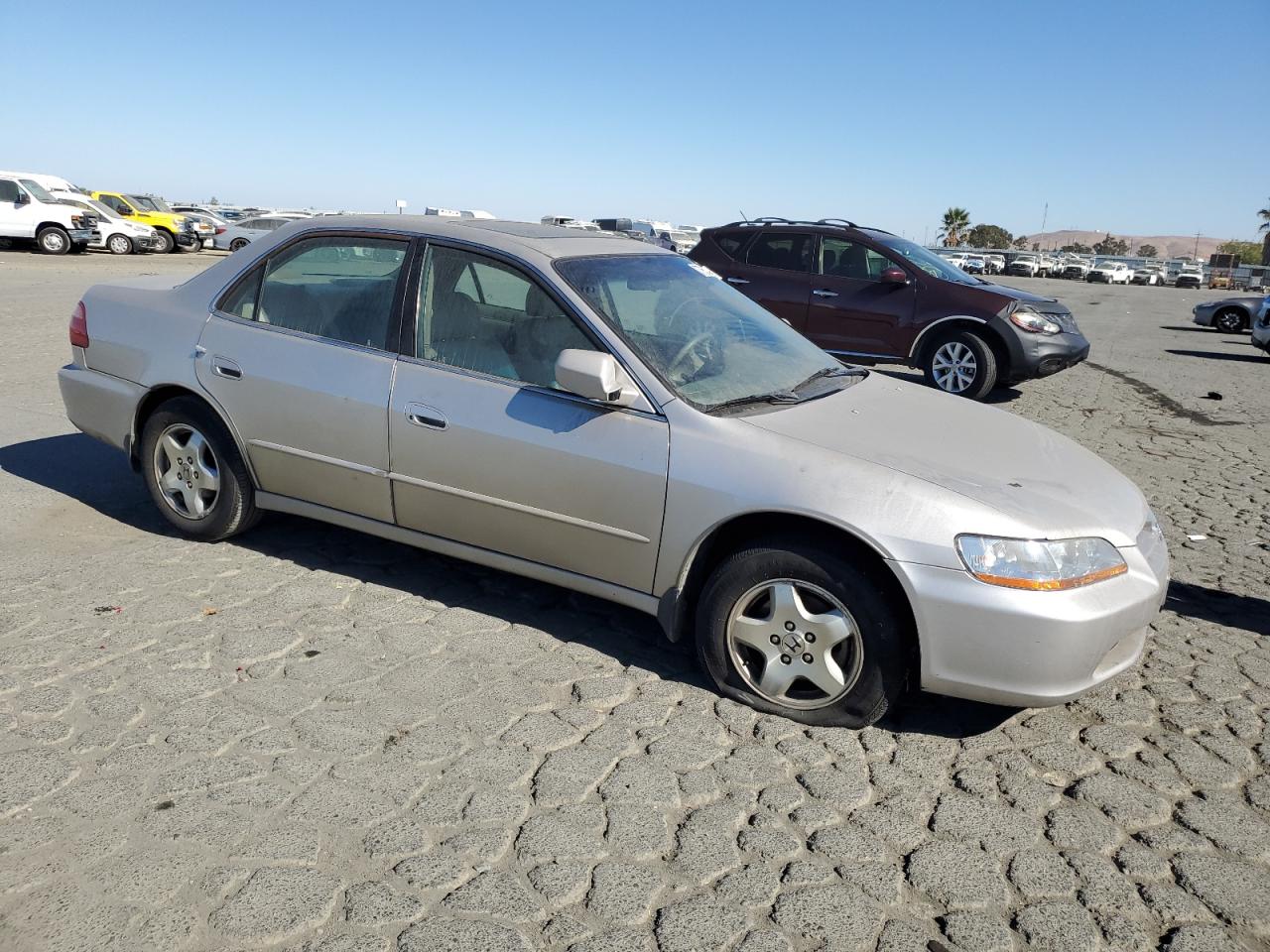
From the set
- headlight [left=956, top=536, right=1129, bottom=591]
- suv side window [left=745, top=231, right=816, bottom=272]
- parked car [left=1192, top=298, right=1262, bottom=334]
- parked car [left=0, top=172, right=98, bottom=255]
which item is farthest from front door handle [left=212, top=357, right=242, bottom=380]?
parked car [left=0, top=172, right=98, bottom=255]

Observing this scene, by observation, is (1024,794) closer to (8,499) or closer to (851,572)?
(851,572)

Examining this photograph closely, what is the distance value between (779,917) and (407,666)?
1821 mm

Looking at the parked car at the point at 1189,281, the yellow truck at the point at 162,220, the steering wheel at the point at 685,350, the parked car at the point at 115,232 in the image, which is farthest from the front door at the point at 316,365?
the parked car at the point at 1189,281

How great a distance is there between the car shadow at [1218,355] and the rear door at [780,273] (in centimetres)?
883

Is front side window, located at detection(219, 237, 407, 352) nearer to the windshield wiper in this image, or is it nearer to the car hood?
the windshield wiper

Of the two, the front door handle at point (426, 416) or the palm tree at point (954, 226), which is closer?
the front door handle at point (426, 416)

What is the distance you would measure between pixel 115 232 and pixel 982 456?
31.3m

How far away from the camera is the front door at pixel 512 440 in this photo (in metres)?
3.79

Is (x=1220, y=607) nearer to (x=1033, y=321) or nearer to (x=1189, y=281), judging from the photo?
(x=1033, y=321)

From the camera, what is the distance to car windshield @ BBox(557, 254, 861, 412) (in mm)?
4004

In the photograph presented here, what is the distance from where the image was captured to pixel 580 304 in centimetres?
404

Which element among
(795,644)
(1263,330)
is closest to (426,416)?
(795,644)

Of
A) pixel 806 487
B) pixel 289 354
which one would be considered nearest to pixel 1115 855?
pixel 806 487

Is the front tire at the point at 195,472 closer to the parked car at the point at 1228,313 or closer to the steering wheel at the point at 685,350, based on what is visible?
the steering wheel at the point at 685,350
